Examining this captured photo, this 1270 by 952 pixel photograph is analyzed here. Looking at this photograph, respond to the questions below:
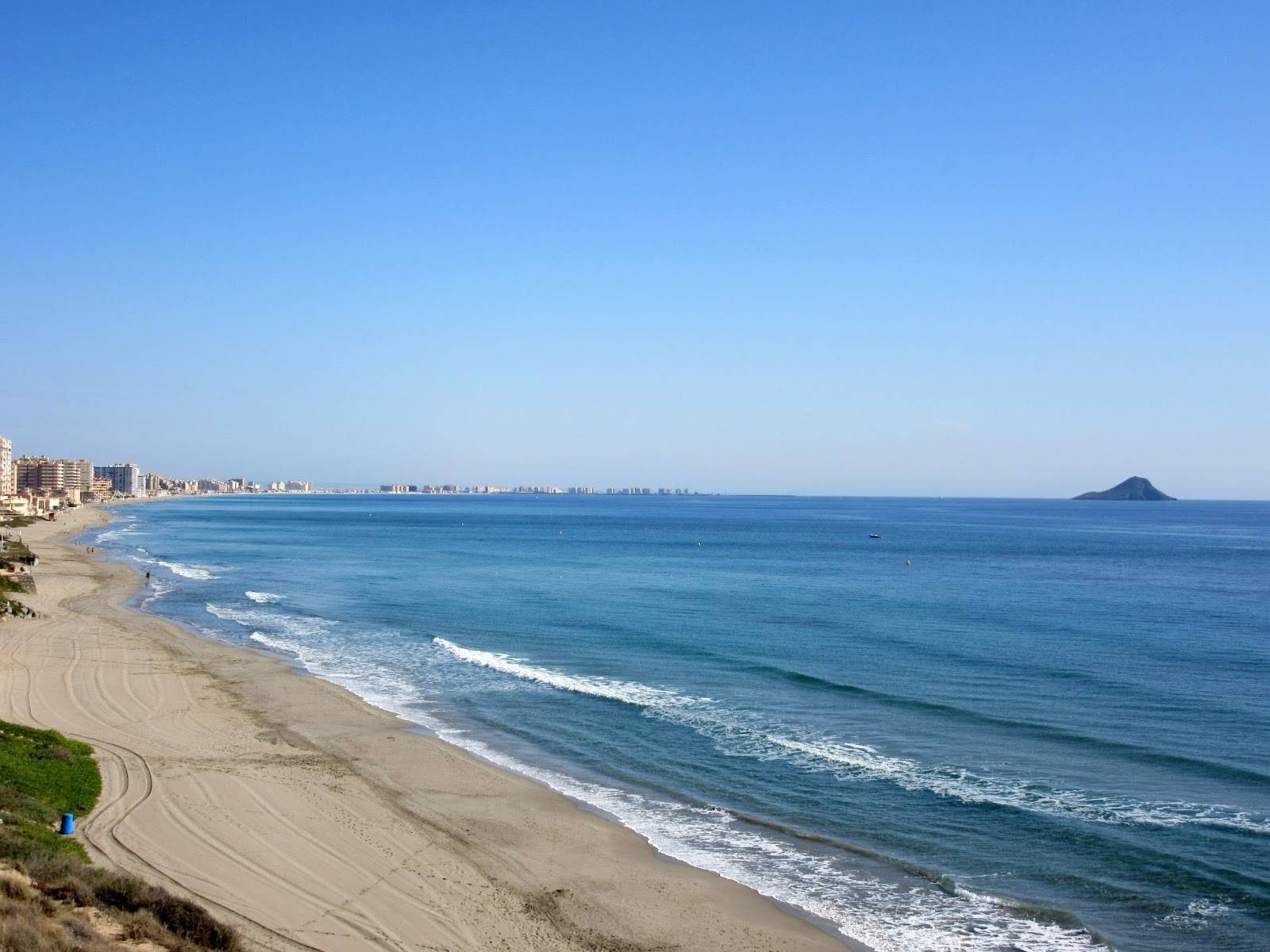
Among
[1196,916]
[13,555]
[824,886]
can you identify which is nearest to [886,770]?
[824,886]

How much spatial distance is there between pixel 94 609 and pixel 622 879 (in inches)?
1608

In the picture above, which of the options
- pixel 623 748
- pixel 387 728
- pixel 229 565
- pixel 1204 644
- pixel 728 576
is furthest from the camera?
pixel 229 565

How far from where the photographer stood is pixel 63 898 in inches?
460

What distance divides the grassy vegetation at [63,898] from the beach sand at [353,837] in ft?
3.01

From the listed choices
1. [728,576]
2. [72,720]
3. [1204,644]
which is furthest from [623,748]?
[728,576]

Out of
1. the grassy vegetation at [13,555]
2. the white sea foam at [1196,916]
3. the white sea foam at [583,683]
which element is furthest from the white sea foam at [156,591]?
the white sea foam at [1196,916]

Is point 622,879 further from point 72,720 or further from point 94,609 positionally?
point 94,609

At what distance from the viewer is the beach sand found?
46.8ft

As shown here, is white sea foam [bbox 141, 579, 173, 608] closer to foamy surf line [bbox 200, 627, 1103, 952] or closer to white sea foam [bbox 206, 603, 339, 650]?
white sea foam [bbox 206, 603, 339, 650]

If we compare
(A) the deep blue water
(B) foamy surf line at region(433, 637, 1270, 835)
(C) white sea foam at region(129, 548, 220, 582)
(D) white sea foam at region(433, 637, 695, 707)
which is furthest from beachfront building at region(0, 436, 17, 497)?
(B) foamy surf line at region(433, 637, 1270, 835)

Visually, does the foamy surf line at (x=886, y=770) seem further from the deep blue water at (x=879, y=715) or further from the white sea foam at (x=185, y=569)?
the white sea foam at (x=185, y=569)

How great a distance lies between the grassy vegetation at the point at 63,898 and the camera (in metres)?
10.3

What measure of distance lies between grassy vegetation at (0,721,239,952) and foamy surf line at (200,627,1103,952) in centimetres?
857

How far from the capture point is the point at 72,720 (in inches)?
966
